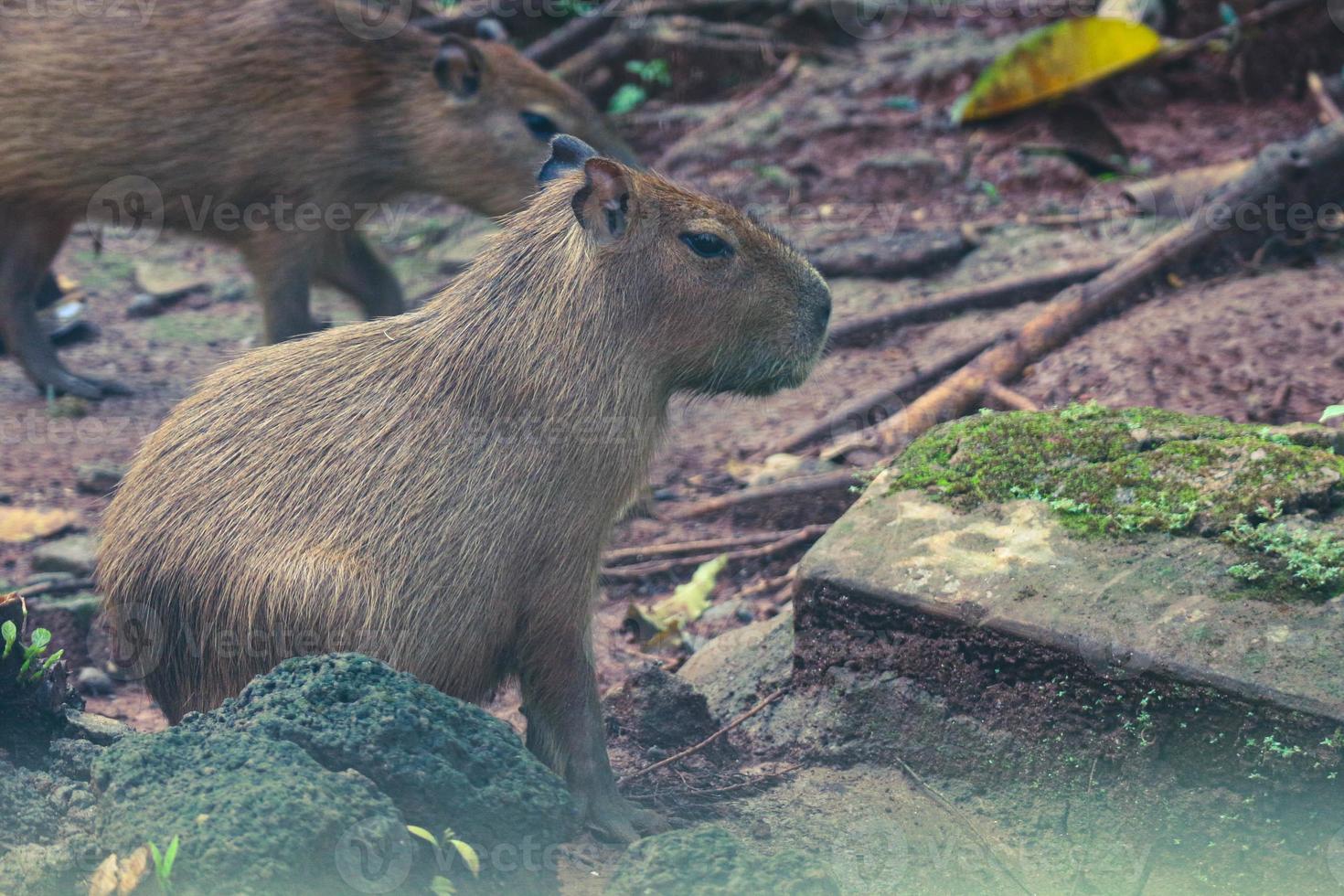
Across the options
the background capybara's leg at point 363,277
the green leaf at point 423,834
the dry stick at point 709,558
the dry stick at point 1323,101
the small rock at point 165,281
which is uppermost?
the dry stick at point 1323,101

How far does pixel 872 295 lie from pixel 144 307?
4.10 meters

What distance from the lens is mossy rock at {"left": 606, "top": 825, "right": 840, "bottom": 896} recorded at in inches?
94.2

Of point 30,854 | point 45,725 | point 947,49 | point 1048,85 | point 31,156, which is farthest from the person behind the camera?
point 947,49

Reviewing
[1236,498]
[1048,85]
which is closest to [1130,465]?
[1236,498]

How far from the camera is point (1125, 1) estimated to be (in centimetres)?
778

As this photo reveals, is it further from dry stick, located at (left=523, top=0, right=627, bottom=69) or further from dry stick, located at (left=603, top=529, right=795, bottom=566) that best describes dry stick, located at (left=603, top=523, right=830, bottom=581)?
dry stick, located at (left=523, top=0, right=627, bottom=69)

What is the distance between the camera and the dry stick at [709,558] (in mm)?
4637

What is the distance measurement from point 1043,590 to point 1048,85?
5.08 meters

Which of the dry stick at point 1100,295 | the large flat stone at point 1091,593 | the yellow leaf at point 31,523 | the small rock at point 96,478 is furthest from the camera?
the small rock at point 96,478

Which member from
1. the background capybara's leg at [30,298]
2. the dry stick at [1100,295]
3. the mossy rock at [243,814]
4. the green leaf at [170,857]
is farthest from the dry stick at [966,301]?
the green leaf at [170,857]

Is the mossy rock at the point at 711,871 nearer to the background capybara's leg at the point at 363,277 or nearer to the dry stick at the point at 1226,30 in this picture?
the background capybara's leg at the point at 363,277

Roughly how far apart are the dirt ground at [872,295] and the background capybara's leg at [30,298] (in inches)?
5.4

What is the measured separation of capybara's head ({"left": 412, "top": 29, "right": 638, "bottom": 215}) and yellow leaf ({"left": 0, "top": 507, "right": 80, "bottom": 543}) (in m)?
2.34

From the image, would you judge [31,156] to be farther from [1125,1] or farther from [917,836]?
[1125,1]
